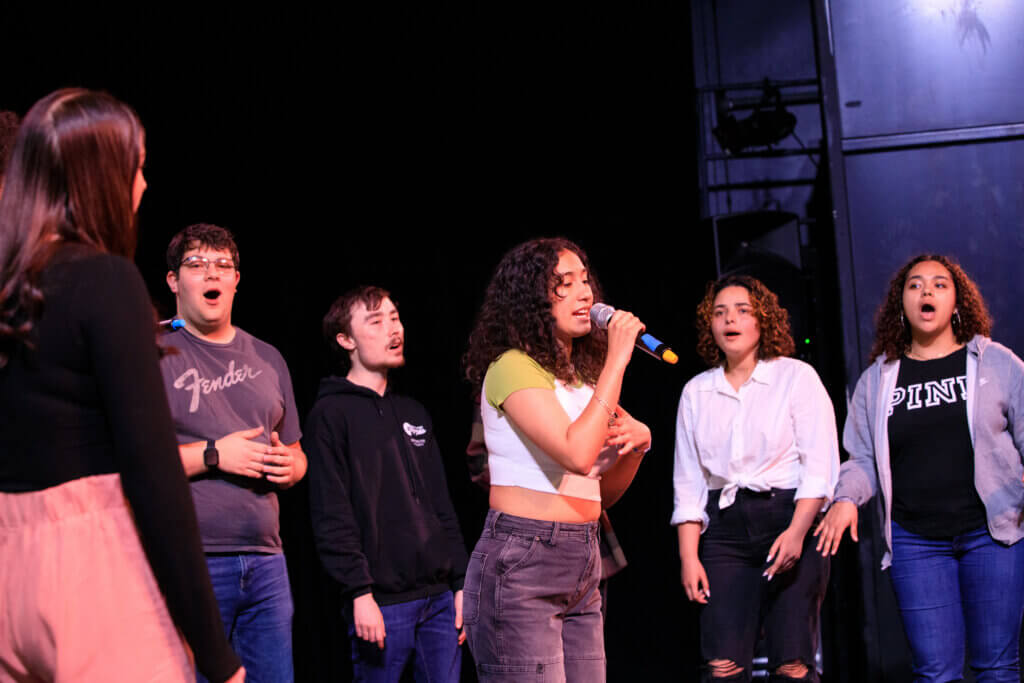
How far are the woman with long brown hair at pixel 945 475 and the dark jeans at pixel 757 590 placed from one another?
0.13 metres

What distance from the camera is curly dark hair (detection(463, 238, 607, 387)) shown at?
7.03 feet

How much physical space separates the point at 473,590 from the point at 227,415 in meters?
0.95

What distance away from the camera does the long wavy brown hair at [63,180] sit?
3.46ft

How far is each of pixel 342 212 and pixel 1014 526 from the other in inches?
115

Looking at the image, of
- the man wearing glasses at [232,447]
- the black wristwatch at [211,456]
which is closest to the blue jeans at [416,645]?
the man wearing glasses at [232,447]

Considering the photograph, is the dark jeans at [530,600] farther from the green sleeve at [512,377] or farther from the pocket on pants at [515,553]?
the green sleeve at [512,377]

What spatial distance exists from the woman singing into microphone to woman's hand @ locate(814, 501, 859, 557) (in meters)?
0.84

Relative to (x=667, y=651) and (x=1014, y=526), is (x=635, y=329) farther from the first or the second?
(x=667, y=651)

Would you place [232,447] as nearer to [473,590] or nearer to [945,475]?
[473,590]

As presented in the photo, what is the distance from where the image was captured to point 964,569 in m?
2.71

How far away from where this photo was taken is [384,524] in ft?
9.32

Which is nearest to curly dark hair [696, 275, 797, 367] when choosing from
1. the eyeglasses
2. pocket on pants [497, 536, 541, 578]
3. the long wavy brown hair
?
pocket on pants [497, 536, 541, 578]

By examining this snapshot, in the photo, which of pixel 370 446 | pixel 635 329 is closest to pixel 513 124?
pixel 370 446

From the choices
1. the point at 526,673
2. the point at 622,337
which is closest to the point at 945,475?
the point at 622,337
